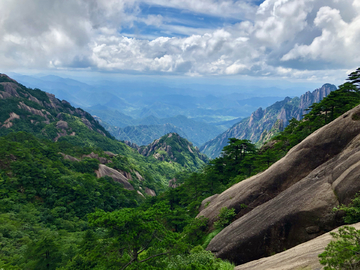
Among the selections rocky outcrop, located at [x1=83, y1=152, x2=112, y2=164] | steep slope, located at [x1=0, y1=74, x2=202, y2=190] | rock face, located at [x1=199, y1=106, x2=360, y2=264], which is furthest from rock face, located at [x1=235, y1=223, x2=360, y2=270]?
rocky outcrop, located at [x1=83, y1=152, x2=112, y2=164]

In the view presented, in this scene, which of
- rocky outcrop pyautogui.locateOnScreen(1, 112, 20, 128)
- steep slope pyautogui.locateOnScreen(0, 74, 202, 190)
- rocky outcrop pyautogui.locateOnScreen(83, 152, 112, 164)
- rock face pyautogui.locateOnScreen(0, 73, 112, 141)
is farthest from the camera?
rock face pyautogui.locateOnScreen(0, 73, 112, 141)

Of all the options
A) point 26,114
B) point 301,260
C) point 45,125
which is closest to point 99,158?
point 45,125

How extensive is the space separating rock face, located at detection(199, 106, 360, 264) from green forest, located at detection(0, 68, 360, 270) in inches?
109

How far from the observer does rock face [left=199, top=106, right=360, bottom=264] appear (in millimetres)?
17031

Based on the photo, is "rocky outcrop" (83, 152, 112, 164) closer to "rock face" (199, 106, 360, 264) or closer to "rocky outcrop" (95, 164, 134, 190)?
"rocky outcrop" (95, 164, 134, 190)

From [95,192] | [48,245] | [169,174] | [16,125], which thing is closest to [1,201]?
[95,192]

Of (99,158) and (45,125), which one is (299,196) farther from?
(45,125)

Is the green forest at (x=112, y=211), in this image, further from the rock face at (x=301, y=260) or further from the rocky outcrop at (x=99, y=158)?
the rocky outcrop at (x=99, y=158)

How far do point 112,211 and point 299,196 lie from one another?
43.9 m

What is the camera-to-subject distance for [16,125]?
Result: 13362 cm

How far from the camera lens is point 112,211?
5047 cm

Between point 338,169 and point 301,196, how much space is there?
13.1 feet

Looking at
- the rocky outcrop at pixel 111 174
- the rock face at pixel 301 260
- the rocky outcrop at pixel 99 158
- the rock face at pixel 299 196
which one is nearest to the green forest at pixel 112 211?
the rocky outcrop at pixel 111 174

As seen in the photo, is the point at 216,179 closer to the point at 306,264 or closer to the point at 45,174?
the point at 306,264
